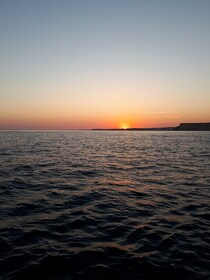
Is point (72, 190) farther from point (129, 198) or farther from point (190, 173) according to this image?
point (190, 173)

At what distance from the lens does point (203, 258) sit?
852cm

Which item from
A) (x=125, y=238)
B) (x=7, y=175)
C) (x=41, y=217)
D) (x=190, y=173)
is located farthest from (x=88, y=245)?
(x=190, y=173)

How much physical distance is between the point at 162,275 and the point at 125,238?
261cm

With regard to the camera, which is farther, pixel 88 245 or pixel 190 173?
pixel 190 173

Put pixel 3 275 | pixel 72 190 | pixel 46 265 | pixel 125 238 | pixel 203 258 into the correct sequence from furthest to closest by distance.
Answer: pixel 72 190 < pixel 125 238 < pixel 203 258 < pixel 46 265 < pixel 3 275

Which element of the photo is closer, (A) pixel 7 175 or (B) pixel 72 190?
(B) pixel 72 190

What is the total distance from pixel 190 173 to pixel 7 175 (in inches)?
697

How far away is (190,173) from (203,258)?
57.9 ft

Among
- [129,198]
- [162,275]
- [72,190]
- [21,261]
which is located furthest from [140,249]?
[72,190]

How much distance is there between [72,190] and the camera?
17.8m

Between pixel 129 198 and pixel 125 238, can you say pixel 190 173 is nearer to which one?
pixel 129 198

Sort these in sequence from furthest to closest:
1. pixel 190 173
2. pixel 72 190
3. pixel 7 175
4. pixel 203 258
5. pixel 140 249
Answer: pixel 190 173, pixel 7 175, pixel 72 190, pixel 140 249, pixel 203 258

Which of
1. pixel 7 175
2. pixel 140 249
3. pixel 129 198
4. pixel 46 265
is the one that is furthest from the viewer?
pixel 7 175

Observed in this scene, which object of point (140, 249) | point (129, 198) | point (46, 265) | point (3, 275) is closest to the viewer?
point (3, 275)
